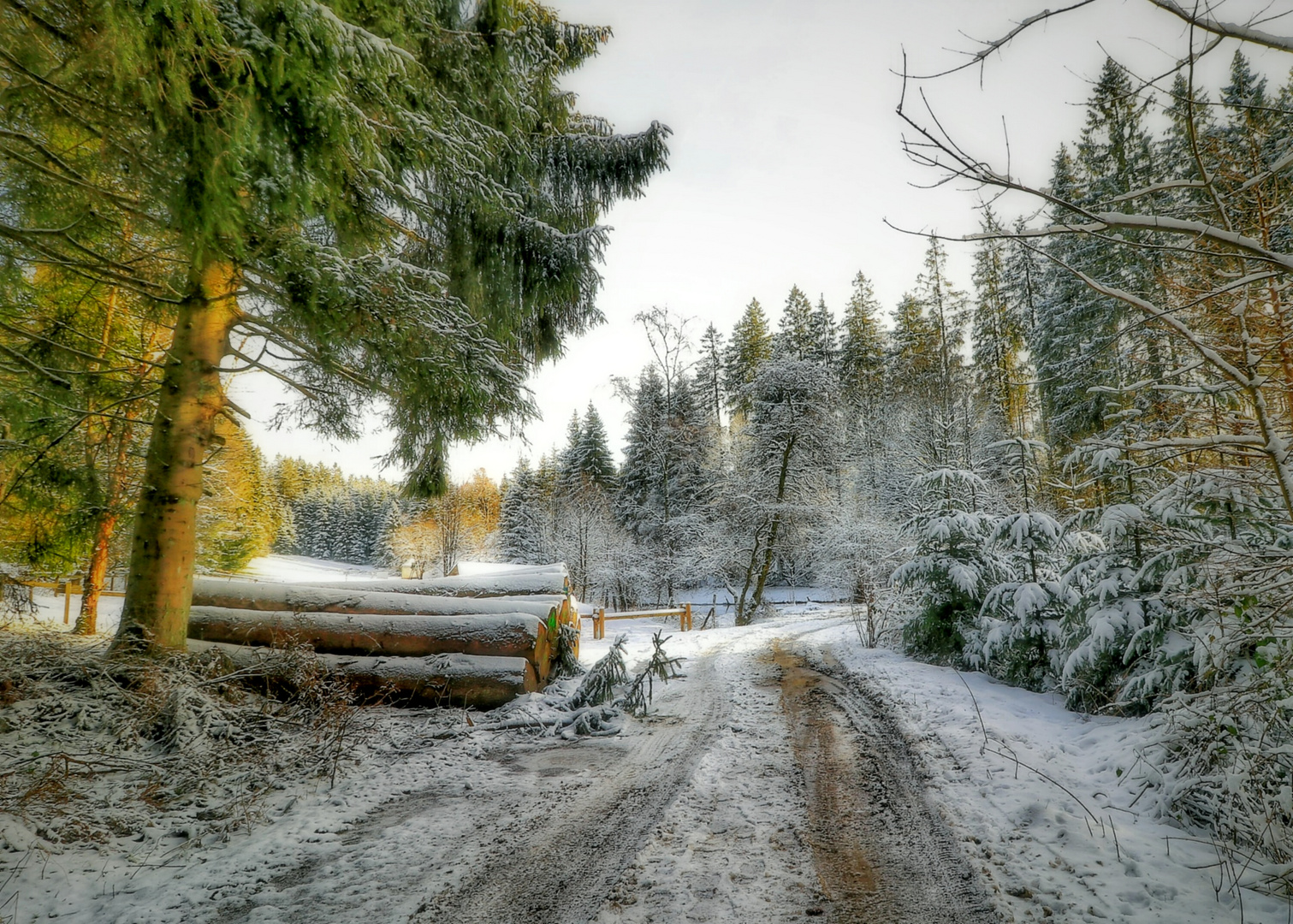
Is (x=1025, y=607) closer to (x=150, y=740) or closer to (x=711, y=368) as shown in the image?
(x=150, y=740)

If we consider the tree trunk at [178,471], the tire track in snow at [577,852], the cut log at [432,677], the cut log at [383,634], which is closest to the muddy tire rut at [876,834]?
the tire track in snow at [577,852]

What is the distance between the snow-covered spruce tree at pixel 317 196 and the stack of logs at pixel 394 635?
1423 mm

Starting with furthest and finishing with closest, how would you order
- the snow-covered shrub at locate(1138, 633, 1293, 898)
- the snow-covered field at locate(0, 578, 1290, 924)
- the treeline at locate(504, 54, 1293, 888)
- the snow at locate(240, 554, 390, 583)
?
1. the snow at locate(240, 554, 390, 583)
2. the treeline at locate(504, 54, 1293, 888)
3. the snow-covered shrub at locate(1138, 633, 1293, 898)
4. the snow-covered field at locate(0, 578, 1290, 924)

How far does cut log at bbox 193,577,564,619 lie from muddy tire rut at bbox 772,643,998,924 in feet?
13.1

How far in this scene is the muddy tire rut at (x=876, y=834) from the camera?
2.57 meters

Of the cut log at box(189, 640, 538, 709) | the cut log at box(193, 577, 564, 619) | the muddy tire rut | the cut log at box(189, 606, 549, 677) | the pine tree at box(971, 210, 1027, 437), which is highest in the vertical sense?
the pine tree at box(971, 210, 1027, 437)

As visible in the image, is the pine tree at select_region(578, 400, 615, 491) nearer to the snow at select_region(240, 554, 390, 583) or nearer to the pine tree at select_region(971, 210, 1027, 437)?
the snow at select_region(240, 554, 390, 583)

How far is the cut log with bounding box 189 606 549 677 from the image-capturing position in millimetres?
6359

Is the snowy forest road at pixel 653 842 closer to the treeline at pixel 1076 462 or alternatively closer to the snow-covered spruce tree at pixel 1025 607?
the treeline at pixel 1076 462

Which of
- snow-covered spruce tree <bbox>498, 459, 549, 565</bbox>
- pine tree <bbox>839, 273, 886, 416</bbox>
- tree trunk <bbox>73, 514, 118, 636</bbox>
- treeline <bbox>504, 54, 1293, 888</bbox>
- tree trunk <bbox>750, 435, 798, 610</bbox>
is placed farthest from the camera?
snow-covered spruce tree <bbox>498, 459, 549, 565</bbox>

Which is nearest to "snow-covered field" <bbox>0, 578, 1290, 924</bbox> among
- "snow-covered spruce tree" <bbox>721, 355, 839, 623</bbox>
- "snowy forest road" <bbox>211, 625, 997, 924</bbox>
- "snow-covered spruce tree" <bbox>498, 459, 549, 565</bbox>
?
"snowy forest road" <bbox>211, 625, 997, 924</bbox>

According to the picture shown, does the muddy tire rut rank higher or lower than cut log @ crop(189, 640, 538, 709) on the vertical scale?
lower

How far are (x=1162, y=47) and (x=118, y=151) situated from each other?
543cm

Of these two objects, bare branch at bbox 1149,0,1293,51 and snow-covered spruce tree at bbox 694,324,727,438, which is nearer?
bare branch at bbox 1149,0,1293,51
